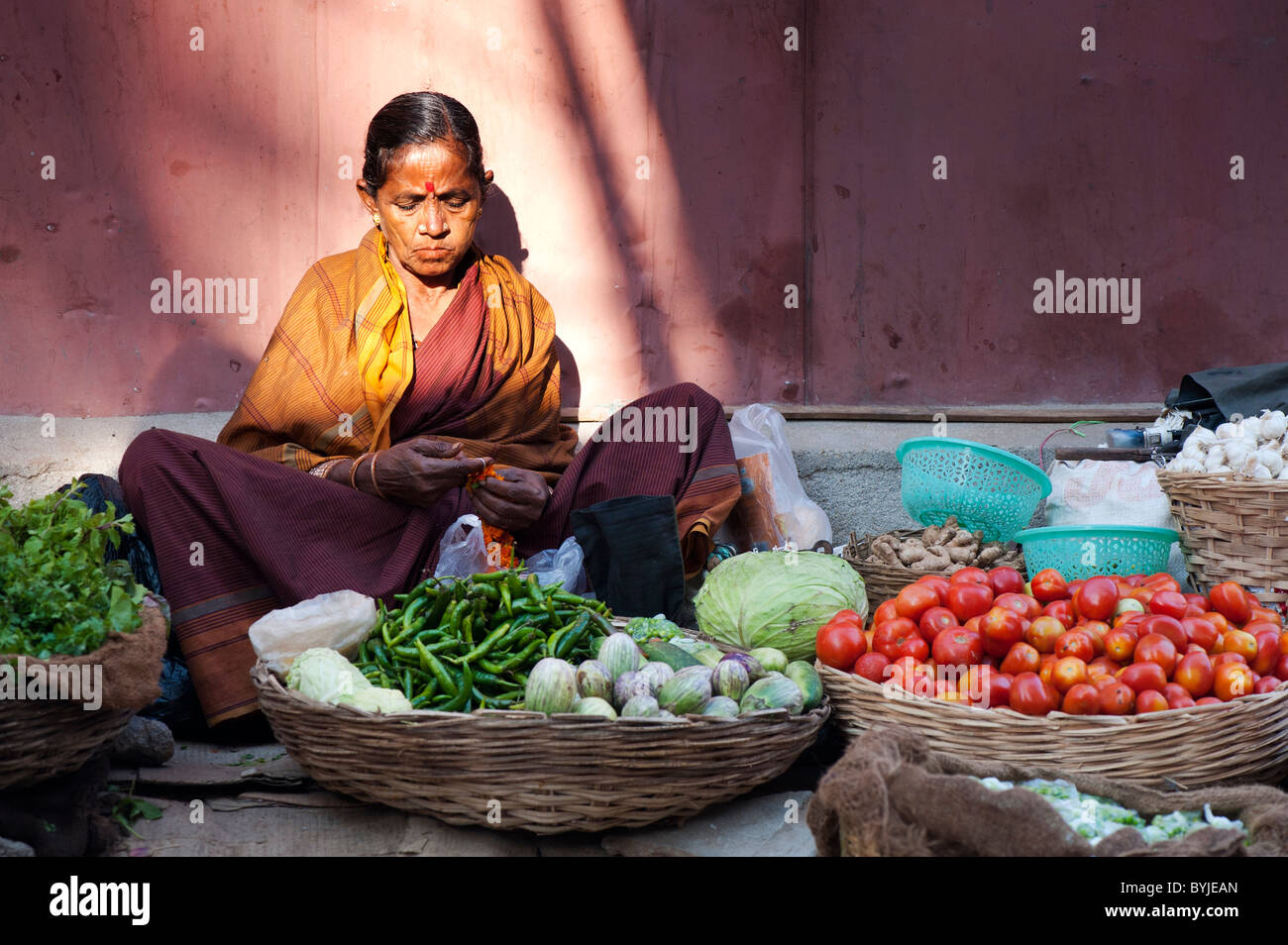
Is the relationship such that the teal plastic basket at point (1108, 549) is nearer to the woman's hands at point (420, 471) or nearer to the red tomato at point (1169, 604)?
the red tomato at point (1169, 604)

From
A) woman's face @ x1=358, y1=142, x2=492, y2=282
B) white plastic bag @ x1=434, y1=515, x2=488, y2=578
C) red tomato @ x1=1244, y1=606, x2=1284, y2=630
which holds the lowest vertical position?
red tomato @ x1=1244, y1=606, x2=1284, y2=630

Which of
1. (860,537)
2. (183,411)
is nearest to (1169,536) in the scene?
(860,537)

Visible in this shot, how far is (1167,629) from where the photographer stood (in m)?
2.64

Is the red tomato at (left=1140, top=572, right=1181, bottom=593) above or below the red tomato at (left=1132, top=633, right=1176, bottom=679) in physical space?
above

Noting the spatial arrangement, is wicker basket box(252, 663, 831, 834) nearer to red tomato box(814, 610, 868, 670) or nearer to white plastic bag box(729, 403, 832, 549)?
red tomato box(814, 610, 868, 670)

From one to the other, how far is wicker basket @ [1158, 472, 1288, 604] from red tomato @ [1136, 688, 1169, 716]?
A: 3.26 feet

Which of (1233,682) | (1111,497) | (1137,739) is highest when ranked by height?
(1111,497)

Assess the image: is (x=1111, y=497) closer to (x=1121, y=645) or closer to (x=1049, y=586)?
Result: (x=1049, y=586)

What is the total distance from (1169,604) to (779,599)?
108 centimetres

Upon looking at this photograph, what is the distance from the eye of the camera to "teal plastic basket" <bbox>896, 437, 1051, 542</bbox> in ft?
12.6
